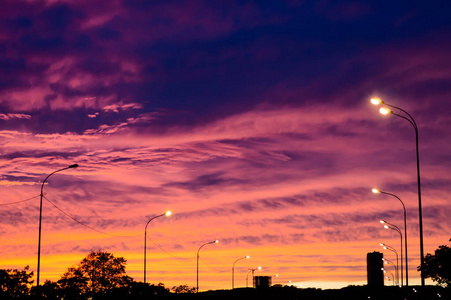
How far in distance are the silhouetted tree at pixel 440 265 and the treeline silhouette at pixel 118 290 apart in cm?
166

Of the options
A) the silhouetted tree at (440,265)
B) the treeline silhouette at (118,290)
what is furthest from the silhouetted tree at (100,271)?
the silhouetted tree at (440,265)

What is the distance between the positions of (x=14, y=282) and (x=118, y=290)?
93.9 ft

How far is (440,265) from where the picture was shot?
271ft

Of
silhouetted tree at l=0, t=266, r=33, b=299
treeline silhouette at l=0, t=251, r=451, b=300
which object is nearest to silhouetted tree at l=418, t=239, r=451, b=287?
treeline silhouette at l=0, t=251, r=451, b=300

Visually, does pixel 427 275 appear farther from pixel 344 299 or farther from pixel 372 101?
pixel 372 101

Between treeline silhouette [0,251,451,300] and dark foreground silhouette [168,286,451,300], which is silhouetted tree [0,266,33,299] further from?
dark foreground silhouette [168,286,451,300]

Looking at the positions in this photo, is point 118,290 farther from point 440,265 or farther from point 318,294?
point 318,294

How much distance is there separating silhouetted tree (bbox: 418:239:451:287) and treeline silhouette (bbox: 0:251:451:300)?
166 centimetres

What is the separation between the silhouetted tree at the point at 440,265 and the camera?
8212cm

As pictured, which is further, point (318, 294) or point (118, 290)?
point (318, 294)

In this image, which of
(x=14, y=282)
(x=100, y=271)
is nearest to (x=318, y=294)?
(x=100, y=271)

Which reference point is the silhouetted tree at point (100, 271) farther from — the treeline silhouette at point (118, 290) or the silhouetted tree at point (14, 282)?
the silhouetted tree at point (14, 282)

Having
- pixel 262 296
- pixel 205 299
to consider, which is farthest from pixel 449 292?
pixel 262 296

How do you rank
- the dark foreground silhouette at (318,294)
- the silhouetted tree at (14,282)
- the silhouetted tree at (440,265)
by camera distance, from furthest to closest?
the dark foreground silhouette at (318,294)
the silhouetted tree at (440,265)
the silhouetted tree at (14,282)
